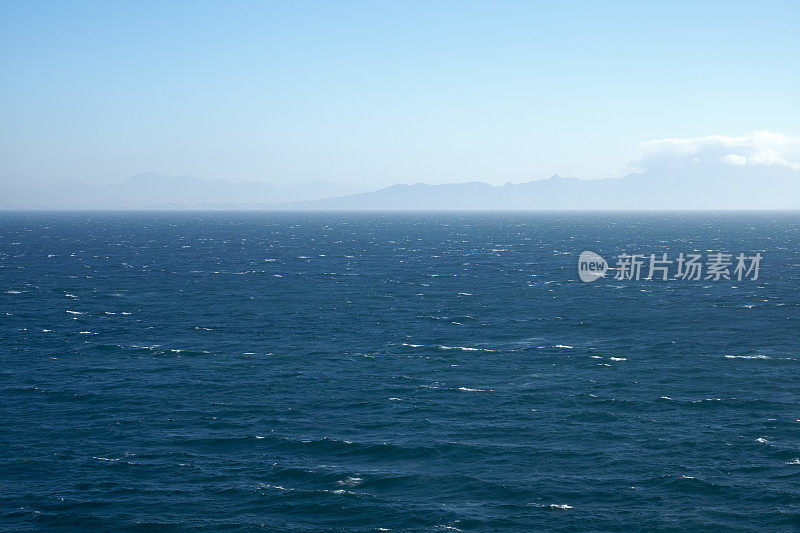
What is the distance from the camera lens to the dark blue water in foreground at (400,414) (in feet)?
127

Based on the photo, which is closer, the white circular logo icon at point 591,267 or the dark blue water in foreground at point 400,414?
the dark blue water in foreground at point 400,414

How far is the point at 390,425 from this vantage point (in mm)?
50844

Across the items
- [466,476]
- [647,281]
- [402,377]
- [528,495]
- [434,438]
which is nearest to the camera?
[528,495]

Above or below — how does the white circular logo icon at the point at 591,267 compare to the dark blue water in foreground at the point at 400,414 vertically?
above

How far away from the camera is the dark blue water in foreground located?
3859 centimetres

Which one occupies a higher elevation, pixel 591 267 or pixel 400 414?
pixel 591 267

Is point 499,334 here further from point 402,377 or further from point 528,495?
point 528,495

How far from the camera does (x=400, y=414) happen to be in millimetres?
53125

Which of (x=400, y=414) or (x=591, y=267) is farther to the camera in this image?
(x=591, y=267)

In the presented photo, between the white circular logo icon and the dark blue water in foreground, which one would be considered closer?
the dark blue water in foreground

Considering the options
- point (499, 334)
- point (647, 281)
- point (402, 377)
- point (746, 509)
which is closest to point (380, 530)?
point (746, 509)

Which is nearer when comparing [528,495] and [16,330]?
[528,495]

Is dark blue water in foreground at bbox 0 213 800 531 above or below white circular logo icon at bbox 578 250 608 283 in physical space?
below

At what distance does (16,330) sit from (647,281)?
346ft
